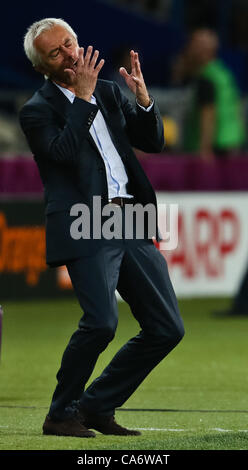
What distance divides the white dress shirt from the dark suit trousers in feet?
0.92

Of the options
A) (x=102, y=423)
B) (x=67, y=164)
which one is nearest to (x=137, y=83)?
(x=67, y=164)

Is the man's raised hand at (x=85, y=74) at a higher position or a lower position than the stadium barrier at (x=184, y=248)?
higher

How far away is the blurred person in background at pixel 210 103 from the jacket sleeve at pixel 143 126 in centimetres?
715

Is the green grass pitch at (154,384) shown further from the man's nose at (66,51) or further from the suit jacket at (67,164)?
the man's nose at (66,51)

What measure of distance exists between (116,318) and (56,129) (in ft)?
3.37

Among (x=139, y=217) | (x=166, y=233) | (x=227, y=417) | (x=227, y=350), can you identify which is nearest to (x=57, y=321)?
(x=166, y=233)

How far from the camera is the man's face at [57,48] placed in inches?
256

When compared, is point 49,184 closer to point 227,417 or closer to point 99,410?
point 99,410

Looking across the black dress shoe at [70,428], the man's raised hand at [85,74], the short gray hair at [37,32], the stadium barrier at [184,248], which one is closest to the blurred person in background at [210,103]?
the stadium barrier at [184,248]

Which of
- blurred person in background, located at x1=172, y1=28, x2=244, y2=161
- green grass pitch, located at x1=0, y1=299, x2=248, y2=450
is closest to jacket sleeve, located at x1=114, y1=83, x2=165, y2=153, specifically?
green grass pitch, located at x1=0, y1=299, x2=248, y2=450

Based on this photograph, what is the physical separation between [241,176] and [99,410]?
809 cm

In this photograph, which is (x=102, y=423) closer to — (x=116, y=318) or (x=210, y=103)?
(x=116, y=318)

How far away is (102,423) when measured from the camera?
6.76 m

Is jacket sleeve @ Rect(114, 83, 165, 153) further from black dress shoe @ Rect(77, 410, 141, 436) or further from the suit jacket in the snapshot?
black dress shoe @ Rect(77, 410, 141, 436)
